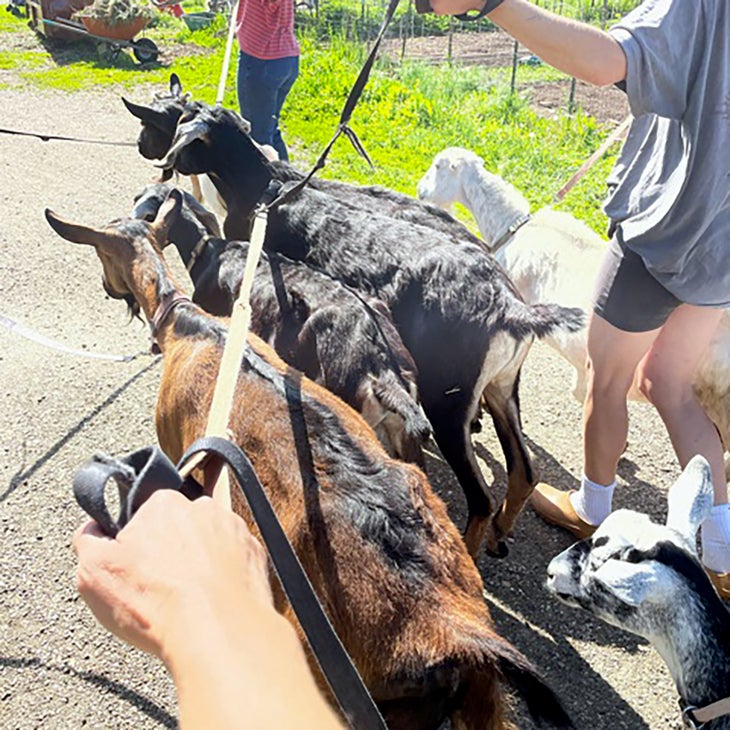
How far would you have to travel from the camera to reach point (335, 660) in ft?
3.93

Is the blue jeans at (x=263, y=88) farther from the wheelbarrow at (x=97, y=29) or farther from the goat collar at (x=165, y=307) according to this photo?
the wheelbarrow at (x=97, y=29)

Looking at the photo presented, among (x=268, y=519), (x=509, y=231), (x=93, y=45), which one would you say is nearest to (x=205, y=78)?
(x=93, y=45)

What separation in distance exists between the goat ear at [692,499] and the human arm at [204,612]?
6.10ft

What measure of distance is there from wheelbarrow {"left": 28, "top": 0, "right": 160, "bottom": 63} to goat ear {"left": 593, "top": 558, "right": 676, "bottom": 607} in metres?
12.9

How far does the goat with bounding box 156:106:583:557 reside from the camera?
3.48m

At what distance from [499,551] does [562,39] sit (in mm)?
2534

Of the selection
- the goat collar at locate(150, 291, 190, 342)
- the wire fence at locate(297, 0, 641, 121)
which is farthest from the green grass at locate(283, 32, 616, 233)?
the goat collar at locate(150, 291, 190, 342)

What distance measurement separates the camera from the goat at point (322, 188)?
437 centimetres

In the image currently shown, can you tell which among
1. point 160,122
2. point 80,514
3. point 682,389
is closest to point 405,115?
point 160,122

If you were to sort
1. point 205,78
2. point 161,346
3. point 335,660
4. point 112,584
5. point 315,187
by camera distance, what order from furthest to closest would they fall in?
1. point 205,78
2. point 315,187
3. point 161,346
4. point 335,660
5. point 112,584

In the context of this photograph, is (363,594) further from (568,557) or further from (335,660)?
(335,660)

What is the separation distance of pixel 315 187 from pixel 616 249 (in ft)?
6.79

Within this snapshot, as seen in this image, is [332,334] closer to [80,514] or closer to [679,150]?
[679,150]

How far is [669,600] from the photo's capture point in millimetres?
2299
